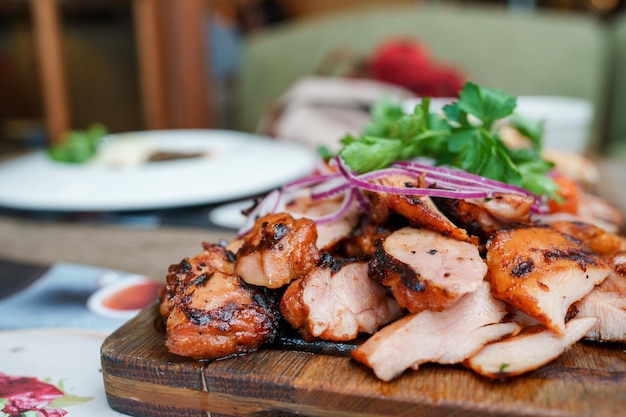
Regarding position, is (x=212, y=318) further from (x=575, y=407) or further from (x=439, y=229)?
(x=575, y=407)

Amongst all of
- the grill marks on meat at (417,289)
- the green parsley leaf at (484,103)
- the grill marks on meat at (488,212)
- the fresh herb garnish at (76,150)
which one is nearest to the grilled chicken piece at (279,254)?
the grill marks on meat at (417,289)

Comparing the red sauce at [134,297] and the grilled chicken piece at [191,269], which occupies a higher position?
the grilled chicken piece at [191,269]

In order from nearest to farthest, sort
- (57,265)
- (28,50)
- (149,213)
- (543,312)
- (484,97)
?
(543,312) < (484,97) < (57,265) < (149,213) < (28,50)

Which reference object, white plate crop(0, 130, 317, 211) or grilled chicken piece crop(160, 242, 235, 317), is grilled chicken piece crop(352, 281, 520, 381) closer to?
grilled chicken piece crop(160, 242, 235, 317)

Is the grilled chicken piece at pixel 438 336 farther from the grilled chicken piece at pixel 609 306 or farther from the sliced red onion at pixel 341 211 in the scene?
the sliced red onion at pixel 341 211

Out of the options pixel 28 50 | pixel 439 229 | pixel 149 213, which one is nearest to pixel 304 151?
pixel 149 213
